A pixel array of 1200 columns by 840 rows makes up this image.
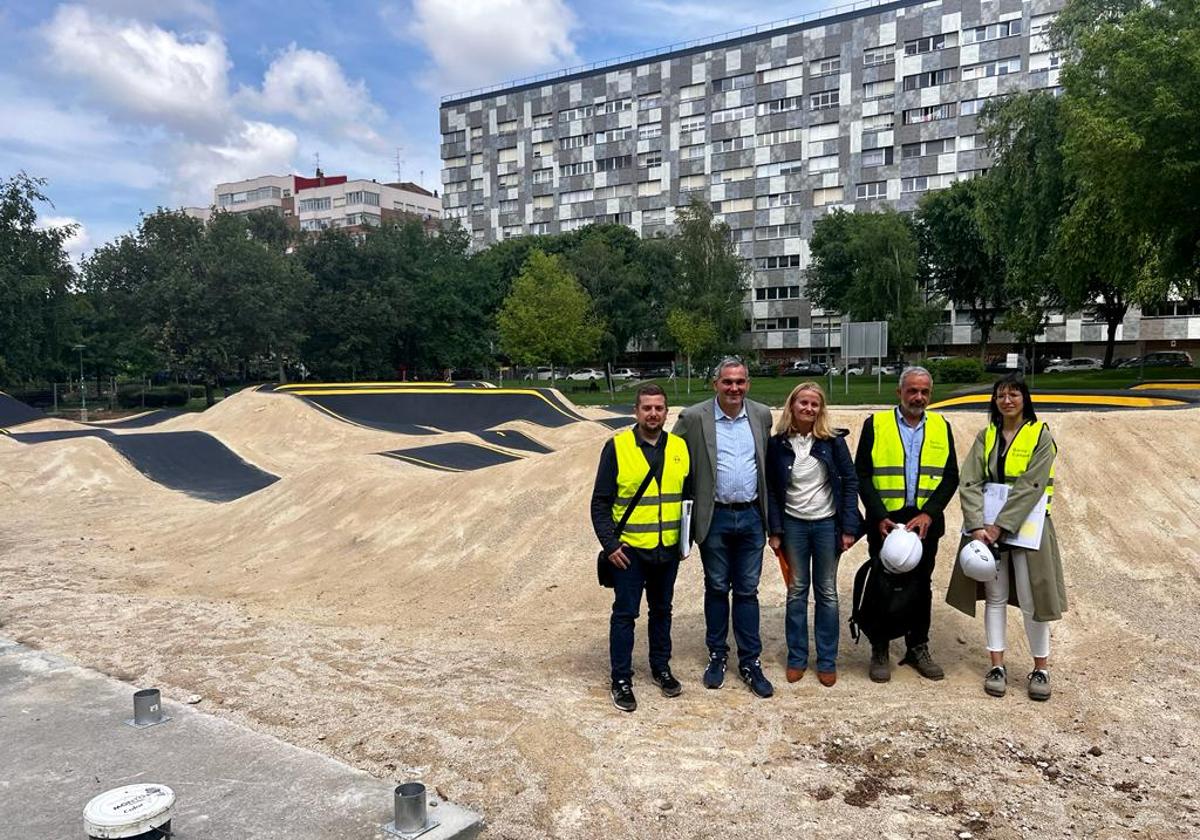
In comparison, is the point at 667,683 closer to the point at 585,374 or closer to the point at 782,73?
the point at 782,73

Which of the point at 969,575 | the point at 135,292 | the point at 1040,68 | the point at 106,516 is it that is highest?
the point at 1040,68

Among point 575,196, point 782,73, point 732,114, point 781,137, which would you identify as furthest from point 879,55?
point 575,196

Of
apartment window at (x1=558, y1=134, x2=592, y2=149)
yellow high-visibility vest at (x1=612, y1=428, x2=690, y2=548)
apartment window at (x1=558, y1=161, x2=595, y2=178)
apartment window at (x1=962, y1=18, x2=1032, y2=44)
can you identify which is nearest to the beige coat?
yellow high-visibility vest at (x1=612, y1=428, x2=690, y2=548)

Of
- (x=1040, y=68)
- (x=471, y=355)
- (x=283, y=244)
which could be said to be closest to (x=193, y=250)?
(x=471, y=355)

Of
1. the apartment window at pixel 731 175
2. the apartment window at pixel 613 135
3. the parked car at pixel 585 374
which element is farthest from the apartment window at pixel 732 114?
the parked car at pixel 585 374

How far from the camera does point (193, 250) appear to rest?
39.0m

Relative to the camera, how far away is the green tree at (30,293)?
3394cm

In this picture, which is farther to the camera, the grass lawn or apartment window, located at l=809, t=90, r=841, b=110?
apartment window, located at l=809, t=90, r=841, b=110

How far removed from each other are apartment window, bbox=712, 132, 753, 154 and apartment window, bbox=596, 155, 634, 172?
27.0 ft

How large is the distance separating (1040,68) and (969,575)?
65.8 metres

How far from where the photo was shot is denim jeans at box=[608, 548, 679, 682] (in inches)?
190

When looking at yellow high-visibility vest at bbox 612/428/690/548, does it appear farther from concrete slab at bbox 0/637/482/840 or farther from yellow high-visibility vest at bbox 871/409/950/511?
concrete slab at bbox 0/637/482/840

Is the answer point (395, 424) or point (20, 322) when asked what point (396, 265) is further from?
point (395, 424)

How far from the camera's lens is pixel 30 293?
33.9 metres
